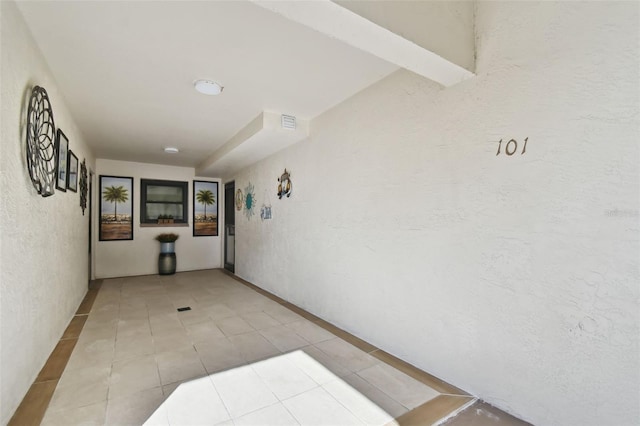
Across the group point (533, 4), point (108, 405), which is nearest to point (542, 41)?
point (533, 4)

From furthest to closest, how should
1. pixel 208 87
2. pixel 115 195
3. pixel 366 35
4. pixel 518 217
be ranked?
pixel 115 195 < pixel 208 87 < pixel 518 217 < pixel 366 35

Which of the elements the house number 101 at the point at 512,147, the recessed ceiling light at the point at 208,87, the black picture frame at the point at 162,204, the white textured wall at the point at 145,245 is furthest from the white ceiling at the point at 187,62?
the black picture frame at the point at 162,204

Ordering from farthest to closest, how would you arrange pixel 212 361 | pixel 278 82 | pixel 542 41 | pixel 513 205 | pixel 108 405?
pixel 278 82, pixel 212 361, pixel 108 405, pixel 513 205, pixel 542 41

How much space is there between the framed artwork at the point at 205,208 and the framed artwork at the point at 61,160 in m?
3.99

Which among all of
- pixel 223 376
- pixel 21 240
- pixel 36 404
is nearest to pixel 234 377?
pixel 223 376

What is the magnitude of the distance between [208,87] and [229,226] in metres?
4.71

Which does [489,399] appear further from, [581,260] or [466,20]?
[466,20]

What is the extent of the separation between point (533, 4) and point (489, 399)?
2.41 metres

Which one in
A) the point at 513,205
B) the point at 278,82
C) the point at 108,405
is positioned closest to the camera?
the point at 513,205

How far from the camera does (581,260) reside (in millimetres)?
1476

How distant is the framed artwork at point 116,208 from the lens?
6.03 m

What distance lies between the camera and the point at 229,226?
7031mm

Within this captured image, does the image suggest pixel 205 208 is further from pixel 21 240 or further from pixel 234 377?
pixel 234 377

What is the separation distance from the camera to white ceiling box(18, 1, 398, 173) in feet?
5.97
